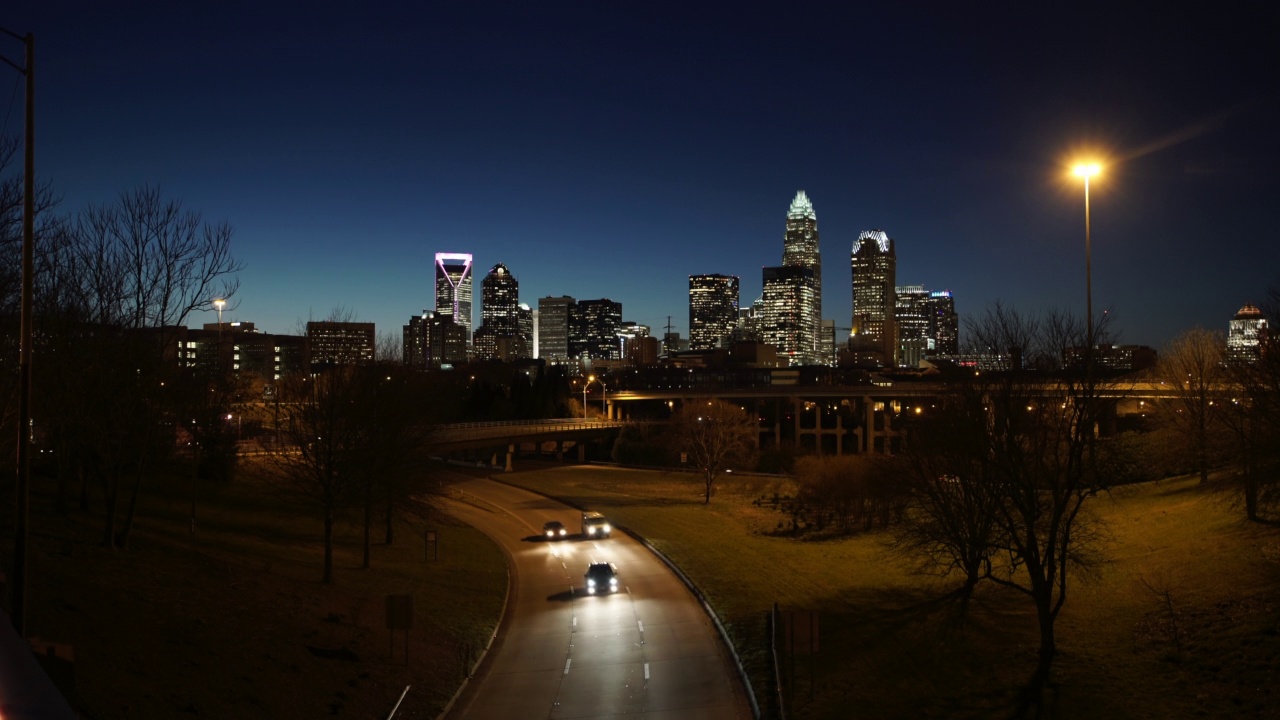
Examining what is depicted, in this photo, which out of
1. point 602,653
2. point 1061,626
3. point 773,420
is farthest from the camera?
point 773,420

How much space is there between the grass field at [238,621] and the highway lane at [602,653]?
108 centimetres

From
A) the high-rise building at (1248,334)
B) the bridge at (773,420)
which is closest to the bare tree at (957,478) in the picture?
the high-rise building at (1248,334)

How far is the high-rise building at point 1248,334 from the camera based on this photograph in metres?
24.4

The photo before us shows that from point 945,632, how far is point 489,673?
482 inches

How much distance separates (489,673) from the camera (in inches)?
818

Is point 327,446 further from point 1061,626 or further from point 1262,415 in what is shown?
point 1262,415

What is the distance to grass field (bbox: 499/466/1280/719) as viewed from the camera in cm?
1758

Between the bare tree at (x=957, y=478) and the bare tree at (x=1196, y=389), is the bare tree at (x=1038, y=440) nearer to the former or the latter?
the bare tree at (x=957, y=478)

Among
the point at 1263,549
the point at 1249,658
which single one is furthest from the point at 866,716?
the point at 1263,549

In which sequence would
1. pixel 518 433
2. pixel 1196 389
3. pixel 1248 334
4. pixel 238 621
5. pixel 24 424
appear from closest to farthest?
pixel 24 424
pixel 238 621
pixel 1248 334
pixel 1196 389
pixel 518 433

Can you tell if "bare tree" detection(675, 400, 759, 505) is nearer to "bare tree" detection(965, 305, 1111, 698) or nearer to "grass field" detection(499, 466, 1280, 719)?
"grass field" detection(499, 466, 1280, 719)

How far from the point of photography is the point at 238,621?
19.3 meters

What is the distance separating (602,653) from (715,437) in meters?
40.5

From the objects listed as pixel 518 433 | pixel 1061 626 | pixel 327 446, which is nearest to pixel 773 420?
pixel 518 433
